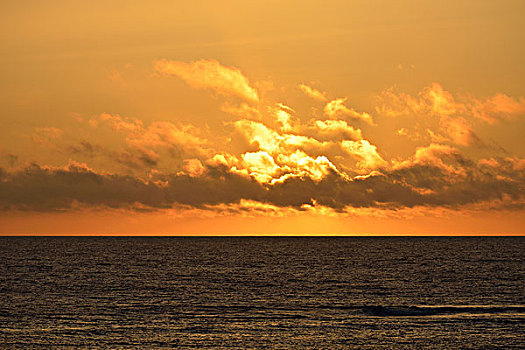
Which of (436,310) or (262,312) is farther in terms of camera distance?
(436,310)

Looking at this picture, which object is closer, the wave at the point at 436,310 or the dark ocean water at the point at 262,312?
the dark ocean water at the point at 262,312

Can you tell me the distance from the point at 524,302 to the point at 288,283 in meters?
37.4

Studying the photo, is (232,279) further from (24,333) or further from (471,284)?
(24,333)

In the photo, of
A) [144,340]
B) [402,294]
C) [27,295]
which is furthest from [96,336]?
[402,294]

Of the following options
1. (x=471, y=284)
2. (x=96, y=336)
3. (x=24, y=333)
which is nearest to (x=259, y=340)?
(x=96, y=336)

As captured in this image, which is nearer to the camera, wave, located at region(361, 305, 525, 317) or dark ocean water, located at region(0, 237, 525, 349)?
dark ocean water, located at region(0, 237, 525, 349)

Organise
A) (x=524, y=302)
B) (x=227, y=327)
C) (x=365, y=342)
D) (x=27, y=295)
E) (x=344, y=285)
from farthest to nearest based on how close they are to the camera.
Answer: (x=344, y=285) → (x=27, y=295) → (x=524, y=302) → (x=227, y=327) → (x=365, y=342)

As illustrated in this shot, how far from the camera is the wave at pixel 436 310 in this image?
71338mm

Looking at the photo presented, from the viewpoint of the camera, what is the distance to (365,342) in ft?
182

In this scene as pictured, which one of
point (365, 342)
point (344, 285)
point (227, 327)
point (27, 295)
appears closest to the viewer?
point (365, 342)

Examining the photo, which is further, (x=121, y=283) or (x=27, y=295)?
(x=121, y=283)

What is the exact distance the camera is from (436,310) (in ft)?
243

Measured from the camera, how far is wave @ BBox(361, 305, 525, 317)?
71.3 m

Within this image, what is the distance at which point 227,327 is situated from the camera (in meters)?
62.2
